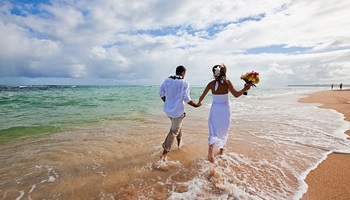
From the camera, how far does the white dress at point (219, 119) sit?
457 cm

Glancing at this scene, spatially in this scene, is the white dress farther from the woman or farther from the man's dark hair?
the man's dark hair

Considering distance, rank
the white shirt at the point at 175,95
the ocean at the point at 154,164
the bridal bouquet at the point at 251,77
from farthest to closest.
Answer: the white shirt at the point at 175,95 → the bridal bouquet at the point at 251,77 → the ocean at the point at 154,164

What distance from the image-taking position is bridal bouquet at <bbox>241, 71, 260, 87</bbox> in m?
4.34

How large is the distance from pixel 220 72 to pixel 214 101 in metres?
0.67

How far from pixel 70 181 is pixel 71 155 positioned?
1.53 m

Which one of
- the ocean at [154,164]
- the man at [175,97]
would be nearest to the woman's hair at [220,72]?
the man at [175,97]

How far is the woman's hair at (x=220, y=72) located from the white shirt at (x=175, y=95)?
2.41 feet

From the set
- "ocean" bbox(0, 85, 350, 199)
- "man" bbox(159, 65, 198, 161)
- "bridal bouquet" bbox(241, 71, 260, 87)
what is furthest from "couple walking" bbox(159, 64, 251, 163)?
"ocean" bbox(0, 85, 350, 199)

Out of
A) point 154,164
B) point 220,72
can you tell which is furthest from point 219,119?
point 154,164

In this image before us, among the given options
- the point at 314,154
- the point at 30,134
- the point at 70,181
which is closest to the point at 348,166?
the point at 314,154

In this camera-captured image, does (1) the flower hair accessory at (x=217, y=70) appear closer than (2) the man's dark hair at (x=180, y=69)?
Yes

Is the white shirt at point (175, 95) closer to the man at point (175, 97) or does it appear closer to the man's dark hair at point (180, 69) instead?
the man at point (175, 97)

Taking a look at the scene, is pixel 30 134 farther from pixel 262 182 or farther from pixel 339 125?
pixel 339 125

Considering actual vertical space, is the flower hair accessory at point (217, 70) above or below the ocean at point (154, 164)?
above
